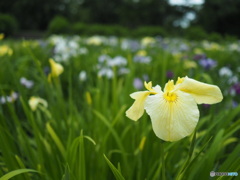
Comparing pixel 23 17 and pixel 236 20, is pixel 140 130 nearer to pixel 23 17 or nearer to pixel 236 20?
pixel 236 20

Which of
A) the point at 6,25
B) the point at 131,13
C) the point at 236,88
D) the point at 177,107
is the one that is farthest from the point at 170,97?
the point at 131,13

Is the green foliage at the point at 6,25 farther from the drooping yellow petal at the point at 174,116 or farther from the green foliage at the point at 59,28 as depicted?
the drooping yellow petal at the point at 174,116

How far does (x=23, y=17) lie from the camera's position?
94.9 ft

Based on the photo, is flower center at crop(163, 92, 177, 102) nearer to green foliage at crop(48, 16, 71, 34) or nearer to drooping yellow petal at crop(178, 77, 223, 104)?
drooping yellow petal at crop(178, 77, 223, 104)

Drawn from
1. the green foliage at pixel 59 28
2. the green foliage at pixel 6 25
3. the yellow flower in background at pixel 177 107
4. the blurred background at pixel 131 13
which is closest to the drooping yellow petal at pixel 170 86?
the yellow flower in background at pixel 177 107

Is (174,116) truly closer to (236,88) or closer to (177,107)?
(177,107)

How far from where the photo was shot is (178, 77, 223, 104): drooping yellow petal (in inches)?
22.2

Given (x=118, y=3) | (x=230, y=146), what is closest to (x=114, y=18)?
(x=118, y=3)

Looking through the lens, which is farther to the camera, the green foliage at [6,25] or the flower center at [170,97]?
the green foliage at [6,25]

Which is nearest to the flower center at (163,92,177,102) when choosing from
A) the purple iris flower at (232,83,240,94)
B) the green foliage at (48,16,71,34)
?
the purple iris flower at (232,83,240,94)

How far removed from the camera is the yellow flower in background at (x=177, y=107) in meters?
0.53

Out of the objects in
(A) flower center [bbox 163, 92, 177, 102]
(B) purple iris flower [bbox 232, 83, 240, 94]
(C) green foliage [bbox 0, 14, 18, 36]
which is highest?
(C) green foliage [bbox 0, 14, 18, 36]

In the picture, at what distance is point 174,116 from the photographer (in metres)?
0.53

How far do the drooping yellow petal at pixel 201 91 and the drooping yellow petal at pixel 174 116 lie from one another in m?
0.03
